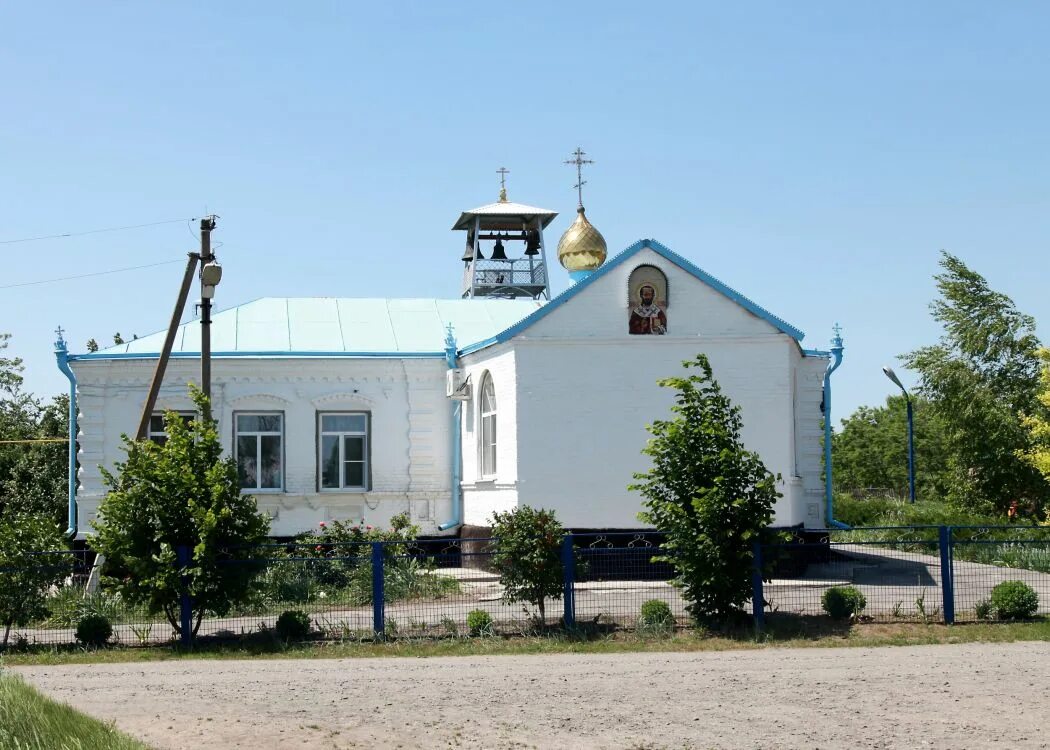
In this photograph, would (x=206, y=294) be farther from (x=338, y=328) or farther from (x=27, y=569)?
(x=338, y=328)

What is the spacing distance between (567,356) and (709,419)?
17.6 feet

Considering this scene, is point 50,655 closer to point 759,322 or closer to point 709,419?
point 709,419

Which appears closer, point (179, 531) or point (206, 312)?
point (179, 531)

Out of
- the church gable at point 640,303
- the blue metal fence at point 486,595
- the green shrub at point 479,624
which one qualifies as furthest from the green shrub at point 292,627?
the church gable at point 640,303

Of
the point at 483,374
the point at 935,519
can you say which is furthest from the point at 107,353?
the point at 935,519

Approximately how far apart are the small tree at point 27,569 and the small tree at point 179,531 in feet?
1.87

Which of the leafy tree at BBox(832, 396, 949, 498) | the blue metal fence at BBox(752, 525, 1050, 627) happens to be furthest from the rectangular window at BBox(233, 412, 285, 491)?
the leafy tree at BBox(832, 396, 949, 498)

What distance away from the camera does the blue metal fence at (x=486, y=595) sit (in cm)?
1577

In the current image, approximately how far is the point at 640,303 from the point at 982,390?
14819 mm

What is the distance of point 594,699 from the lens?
11.6m

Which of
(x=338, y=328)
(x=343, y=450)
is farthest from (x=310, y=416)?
(x=338, y=328)

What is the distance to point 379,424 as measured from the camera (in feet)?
80.8

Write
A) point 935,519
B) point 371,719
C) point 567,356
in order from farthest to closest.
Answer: point 935,519, point 567,356, point 371,719

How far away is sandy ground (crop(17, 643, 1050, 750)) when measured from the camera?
32.9 feet
